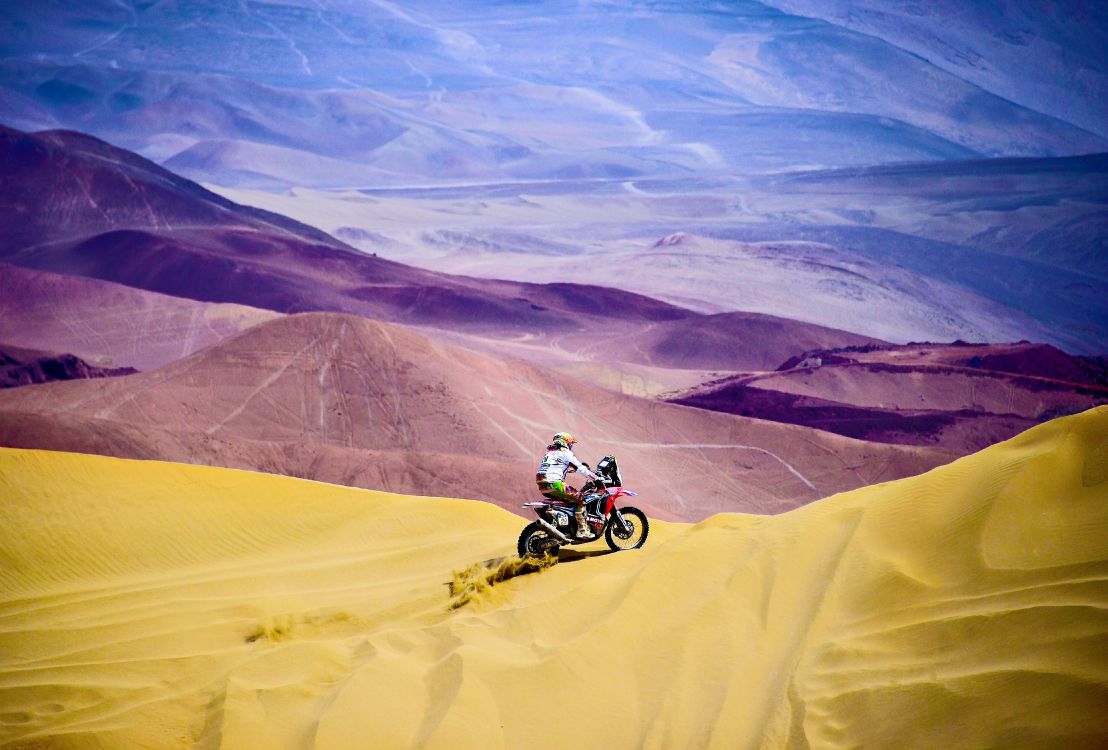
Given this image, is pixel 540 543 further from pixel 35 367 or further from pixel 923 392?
pixel 923 392

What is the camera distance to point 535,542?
896cm

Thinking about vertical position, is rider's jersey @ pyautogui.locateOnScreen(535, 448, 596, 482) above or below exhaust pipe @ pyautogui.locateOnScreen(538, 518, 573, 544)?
above

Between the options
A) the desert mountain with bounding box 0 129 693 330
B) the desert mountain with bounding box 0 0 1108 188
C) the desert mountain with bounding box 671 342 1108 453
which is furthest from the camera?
the desert mountain with bounding box 0 0 1108 188

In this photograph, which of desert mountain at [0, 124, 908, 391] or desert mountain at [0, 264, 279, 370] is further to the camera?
desert mountain at [0, 124, 908, 391]

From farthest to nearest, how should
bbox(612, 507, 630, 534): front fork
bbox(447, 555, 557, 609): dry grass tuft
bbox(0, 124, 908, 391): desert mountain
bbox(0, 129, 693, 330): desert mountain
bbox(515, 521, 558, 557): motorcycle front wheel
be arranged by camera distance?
bbox(0, 129, 693, 330): desert mountain
bbox(0, 124, 908, 391): desert mountain
bbox(612, 507, 630, 534): front fork
bbox(515, 521, 558, 557): motorcycle front wheel
bbox(447, 555, 557, 609): dry grass tuft

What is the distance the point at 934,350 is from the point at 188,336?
1118 inches

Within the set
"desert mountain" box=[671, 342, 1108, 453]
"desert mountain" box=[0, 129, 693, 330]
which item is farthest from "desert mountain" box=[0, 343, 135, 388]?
"desert mountain" box=[671, 342, 1108, 453]

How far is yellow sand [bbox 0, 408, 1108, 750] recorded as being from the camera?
552 centimetres

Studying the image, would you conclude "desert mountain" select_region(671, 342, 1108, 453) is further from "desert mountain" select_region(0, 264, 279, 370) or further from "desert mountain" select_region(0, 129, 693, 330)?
"desert mountain" select_region(0, 264, 279, 370)

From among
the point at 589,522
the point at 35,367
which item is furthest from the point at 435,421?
the point at 589,522

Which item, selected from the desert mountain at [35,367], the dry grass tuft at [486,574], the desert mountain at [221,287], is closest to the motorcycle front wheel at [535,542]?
the dry grass tuft at [486,574]

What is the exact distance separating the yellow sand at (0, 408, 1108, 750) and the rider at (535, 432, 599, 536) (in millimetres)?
468

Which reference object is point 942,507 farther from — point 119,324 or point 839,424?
point 119,324

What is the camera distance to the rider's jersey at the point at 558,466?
29.5 feet
